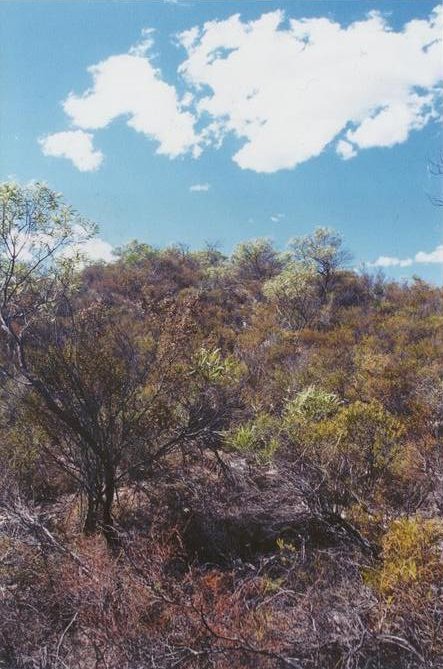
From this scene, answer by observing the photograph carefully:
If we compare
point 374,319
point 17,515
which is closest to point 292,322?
point 374,319

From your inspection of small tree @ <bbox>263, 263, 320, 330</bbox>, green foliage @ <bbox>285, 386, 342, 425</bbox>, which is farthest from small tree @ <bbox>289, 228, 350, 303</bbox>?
green foliage @ <bbox>285, 386, 342, 425</bbox>

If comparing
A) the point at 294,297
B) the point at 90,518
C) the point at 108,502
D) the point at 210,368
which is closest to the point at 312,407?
the point at 210,368

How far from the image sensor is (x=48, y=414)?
812 centimetres

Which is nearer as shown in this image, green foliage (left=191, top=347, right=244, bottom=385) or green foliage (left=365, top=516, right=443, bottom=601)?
green foliage (left=365, top=516, right=443, bottom=601)

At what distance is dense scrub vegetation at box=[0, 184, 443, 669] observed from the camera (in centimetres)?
489

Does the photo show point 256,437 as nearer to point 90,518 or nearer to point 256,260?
point 90,518

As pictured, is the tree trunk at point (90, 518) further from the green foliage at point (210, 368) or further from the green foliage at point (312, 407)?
the green foliage at point (312, 407)

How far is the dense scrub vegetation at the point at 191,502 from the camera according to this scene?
193 inches

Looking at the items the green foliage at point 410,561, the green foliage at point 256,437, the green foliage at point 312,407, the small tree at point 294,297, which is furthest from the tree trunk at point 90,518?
the small tree at point 294,297

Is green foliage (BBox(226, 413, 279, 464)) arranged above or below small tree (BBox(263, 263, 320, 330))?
below

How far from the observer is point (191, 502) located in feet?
28.4

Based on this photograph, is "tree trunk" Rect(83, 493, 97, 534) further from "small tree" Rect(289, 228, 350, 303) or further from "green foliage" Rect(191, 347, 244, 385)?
"small tree" Rect(289, 228, 350, 303)

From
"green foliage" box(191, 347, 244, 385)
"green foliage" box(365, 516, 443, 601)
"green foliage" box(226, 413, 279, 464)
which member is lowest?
"green foliage" box(365, 516, 443, 601)

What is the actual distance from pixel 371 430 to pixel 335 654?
329 centimetres
